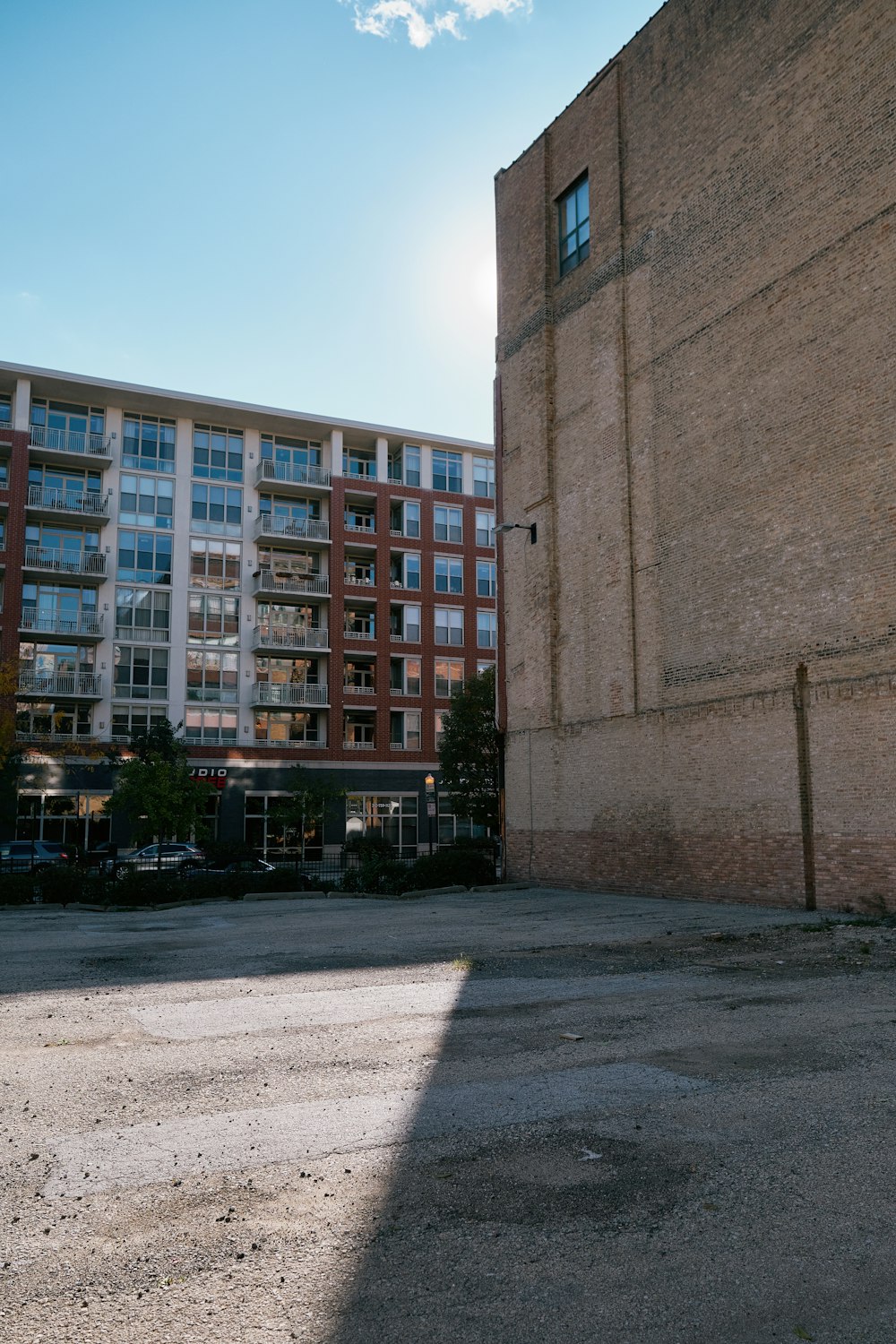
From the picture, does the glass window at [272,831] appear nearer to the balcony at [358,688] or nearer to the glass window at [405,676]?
the balcony at [358,688]

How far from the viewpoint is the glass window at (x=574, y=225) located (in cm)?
2542

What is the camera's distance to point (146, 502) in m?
49.6

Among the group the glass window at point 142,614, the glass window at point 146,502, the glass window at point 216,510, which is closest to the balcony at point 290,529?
the glass window at point 216,510

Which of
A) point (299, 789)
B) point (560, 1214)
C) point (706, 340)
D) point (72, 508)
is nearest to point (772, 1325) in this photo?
point (560, 1214)

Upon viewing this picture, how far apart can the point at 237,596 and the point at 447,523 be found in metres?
12.5

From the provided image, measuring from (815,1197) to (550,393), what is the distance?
23.6 m

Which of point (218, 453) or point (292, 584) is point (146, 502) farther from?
point (292, 584)

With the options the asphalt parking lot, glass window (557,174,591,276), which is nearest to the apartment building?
glass window (557,174,591,276)

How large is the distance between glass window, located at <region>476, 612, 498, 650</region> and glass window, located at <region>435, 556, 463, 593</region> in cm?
187

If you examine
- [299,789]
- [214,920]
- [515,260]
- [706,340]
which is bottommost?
[214,920]

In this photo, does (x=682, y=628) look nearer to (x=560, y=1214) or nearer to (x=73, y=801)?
(x=560, y=1214)

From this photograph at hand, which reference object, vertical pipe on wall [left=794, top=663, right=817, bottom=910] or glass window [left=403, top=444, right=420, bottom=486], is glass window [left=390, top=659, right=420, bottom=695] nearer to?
glass window [left=403, top=444, right=420, bottom=486]

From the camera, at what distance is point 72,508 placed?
1865 inches

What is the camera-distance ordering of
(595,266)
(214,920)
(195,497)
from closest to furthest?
(214,920)
(595,266)
(195,497)
